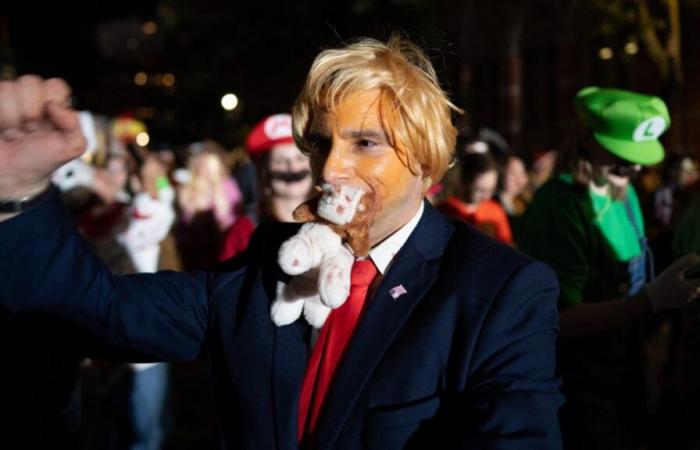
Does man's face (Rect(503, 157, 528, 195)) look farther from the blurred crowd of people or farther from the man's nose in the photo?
the man's nose

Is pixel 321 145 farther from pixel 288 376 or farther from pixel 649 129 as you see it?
pixel 649 129

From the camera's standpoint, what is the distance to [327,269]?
1.82 m

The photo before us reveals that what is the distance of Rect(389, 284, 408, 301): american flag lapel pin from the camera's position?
6.29 feet

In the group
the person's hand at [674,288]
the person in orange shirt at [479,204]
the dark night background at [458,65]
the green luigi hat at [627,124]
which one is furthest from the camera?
the dark night background at [458,65]

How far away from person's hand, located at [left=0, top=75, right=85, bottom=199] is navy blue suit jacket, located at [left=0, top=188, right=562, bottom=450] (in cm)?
10

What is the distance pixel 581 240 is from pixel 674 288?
43 centimetres

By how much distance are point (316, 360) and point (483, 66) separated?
2760 centimetres

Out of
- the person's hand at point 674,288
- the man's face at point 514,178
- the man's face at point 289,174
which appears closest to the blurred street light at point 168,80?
the man's face at point 514,178

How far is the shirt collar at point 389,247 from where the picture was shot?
2.02m

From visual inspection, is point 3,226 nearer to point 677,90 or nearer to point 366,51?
point 366,51

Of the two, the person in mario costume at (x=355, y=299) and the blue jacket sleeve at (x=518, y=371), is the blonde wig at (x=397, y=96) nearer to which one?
the person in mario costume at (x=355, y=299)

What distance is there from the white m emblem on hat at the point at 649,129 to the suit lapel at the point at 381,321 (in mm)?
1613

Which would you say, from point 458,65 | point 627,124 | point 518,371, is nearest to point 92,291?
point 518,371

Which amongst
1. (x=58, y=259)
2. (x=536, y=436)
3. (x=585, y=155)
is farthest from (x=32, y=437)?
(x=585, y=155)
